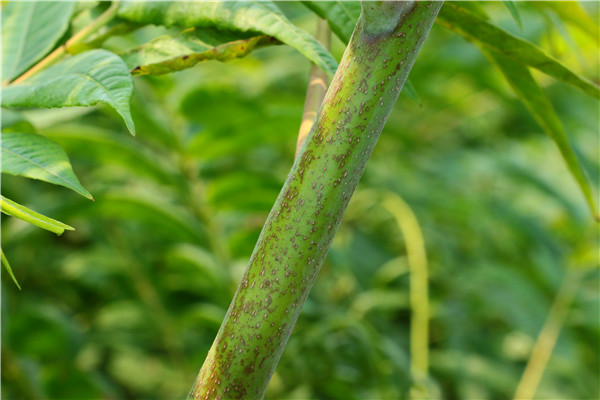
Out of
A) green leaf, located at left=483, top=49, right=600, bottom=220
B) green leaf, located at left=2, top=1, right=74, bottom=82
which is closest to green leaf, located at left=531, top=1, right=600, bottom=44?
green leaf, located at left=483, top=49, right=600, bottom=220

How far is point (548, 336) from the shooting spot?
1.01 m

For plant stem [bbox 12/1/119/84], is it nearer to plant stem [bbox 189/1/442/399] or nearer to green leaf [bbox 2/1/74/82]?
green leaf [bbox 2/1/74/82]

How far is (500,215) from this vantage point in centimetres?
120

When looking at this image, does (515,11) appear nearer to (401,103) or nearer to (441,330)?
(441,330)

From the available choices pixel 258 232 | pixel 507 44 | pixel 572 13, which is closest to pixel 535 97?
pixel 507 44

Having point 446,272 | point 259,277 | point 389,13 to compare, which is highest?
point 389,13

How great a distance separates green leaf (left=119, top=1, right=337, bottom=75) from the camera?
12.6 inches

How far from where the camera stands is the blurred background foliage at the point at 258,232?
812 mm

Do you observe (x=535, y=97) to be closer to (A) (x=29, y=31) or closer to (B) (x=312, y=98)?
(B) (x=312, y=98)

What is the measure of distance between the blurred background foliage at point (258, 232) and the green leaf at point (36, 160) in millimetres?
388

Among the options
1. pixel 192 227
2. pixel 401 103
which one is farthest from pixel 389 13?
pixel 401 103

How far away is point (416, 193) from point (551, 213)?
0.27 metres

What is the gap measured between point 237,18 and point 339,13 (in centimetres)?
6

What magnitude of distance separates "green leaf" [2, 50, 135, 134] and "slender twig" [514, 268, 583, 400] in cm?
80
